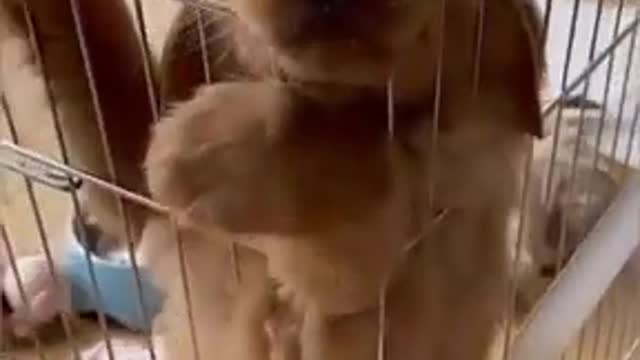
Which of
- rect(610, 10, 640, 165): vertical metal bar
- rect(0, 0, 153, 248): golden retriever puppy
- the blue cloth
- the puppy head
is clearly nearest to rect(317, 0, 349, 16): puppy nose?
the puppy head

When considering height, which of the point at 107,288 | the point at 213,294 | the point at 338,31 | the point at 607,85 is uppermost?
the point at 338,31

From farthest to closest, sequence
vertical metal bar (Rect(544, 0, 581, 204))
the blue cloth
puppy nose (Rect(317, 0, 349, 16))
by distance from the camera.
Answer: the blue cloth
vertical metal bar (Rect(544, 0, 581, 204))
puppy nose (Rect(317, 0, 349, 16))

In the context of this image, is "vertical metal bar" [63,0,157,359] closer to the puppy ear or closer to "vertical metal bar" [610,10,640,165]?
the puppy ear

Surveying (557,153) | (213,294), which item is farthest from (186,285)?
(557,153)

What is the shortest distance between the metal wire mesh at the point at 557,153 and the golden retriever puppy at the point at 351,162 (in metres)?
0.02

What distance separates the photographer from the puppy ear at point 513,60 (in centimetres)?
79

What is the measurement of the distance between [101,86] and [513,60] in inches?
10.9

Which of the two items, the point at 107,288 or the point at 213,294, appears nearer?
the point at 213,294

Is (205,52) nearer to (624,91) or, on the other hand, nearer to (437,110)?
(437,110)

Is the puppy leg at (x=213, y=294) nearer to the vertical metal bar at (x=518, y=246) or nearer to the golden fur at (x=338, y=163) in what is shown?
the golden fur at (x=338, y=163)

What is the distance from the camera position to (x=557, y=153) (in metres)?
1.05

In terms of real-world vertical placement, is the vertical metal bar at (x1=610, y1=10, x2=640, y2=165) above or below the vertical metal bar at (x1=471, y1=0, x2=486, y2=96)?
below

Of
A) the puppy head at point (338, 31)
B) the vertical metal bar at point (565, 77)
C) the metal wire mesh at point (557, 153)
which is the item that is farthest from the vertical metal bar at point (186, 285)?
the vertical metal bar at point (565, 77)

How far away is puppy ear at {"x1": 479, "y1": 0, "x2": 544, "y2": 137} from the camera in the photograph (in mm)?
790
